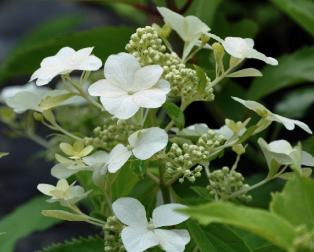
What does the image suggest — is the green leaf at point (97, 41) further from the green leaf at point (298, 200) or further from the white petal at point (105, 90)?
the green leaf at point (298, 200)

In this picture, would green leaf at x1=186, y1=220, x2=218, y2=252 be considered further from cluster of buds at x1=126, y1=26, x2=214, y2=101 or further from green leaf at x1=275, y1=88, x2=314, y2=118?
green leaf at x1=275, y1=88, x2=314, y2=118

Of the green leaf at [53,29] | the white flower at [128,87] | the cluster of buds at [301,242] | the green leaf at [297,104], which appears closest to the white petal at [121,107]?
the white flower at [128,87]

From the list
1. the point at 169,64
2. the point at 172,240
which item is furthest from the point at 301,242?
the point at 169,64

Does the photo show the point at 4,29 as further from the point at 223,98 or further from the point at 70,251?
the point at 70,251

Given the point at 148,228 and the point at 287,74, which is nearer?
the point at 148,228

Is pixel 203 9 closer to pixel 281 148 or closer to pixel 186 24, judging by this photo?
pixel 186 24

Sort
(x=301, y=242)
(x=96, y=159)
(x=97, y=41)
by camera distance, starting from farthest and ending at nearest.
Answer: (x=97, y=41)
(x=96, y=159)
(x=301, y=242)

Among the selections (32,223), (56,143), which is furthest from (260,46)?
(32,223)
